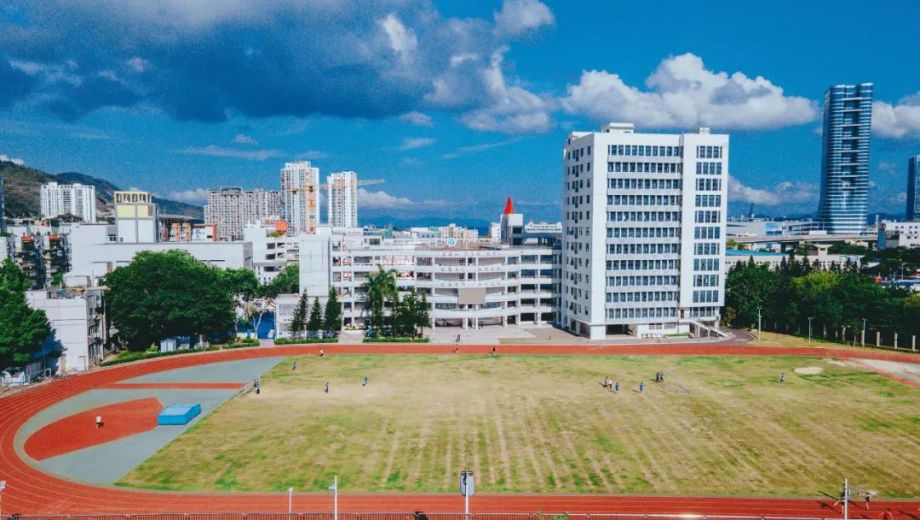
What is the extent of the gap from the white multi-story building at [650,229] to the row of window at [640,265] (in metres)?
0.15

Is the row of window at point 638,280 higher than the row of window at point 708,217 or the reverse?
the reverse

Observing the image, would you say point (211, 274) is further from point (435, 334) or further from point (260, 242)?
point (260, 242)

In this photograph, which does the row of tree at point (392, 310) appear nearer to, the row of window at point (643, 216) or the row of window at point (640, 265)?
the row of window at point (640, 265)

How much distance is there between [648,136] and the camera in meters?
87.0

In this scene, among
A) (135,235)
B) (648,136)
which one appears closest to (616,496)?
(648,136)

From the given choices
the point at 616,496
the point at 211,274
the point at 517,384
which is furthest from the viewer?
the point at 211,274

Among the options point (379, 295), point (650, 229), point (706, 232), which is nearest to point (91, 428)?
point (379, 295)

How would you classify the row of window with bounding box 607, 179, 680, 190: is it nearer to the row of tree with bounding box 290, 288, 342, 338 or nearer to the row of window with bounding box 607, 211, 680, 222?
the row of window with bounding box 607, 211, 680, 222

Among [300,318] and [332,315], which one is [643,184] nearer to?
[332,315]

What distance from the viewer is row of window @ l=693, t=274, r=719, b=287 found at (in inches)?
3546

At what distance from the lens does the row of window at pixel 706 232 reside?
89.2m

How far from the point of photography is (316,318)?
8438 cm

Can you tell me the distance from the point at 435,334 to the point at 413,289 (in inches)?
360

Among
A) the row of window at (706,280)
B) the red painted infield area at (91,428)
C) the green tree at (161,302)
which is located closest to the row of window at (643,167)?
the row of window at (706,280)
